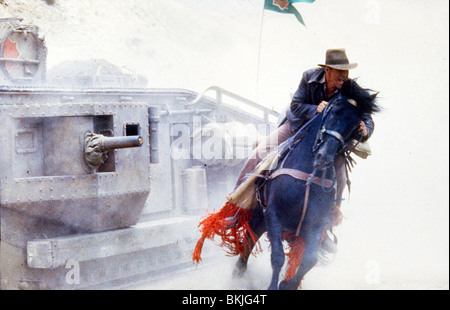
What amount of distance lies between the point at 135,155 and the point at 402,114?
545cm

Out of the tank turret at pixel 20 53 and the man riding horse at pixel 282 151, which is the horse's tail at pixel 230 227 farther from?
the tank turret at pixel 20 53

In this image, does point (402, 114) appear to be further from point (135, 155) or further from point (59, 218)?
point (59, 218)

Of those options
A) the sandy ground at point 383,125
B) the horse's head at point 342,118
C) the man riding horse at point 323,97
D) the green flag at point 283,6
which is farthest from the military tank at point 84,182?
the horse's head at point 342,118

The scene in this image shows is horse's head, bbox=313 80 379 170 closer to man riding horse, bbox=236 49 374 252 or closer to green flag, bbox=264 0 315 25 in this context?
man riding horse, bbox=236 49 374 252

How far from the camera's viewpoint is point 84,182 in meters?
7.51

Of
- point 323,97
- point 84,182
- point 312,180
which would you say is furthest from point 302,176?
point 84,182

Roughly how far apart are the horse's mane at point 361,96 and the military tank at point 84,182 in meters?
2.20

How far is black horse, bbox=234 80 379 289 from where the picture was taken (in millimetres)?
6070

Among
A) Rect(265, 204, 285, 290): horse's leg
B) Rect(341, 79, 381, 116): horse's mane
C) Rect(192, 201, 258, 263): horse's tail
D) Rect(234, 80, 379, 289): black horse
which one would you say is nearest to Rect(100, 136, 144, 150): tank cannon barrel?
Rect(192, 201, 258, 263): horse's tail

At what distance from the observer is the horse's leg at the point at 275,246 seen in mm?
6355

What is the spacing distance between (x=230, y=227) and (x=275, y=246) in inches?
28.9

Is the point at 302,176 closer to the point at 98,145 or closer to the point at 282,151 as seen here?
the point at 282,151

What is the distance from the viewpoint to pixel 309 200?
6273 mm

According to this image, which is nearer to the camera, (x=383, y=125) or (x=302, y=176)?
(x=302, y=176)
